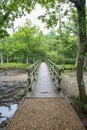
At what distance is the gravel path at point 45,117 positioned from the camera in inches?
212

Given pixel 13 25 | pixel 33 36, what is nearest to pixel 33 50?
pixel 33 36

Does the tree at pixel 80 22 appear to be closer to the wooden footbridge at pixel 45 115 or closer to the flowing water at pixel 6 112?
the wooden footbridge at pixel 45 115

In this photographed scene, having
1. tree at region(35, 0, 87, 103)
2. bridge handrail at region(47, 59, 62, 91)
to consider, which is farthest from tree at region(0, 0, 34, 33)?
bridge handrail at region(47, 59, 62, 91)

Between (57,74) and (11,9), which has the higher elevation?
(11,9)

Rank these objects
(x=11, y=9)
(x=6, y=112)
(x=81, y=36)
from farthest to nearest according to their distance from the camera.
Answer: (x=11, y=9) → (x=6, y=112) → (x=81, y=36)

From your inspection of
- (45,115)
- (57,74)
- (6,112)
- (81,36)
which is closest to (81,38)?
(81,36)

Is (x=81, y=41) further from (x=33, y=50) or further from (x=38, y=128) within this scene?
(x=33, y=50)

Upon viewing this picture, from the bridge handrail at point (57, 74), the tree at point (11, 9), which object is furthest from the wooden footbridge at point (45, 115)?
the tree at point (11, 9)

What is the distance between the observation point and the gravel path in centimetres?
539

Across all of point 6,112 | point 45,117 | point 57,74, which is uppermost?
point 57,74

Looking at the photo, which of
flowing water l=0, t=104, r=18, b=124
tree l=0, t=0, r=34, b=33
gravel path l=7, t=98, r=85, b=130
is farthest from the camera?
tree l=0, t=0, r=34, b=33

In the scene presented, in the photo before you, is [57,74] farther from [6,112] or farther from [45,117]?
[45,117]

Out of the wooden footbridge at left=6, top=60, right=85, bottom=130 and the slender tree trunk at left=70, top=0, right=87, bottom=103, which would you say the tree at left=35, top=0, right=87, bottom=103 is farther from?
the wooden footbridge at left=6, top=60, right=85, bottom=130

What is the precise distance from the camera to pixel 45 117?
6.11 meters
